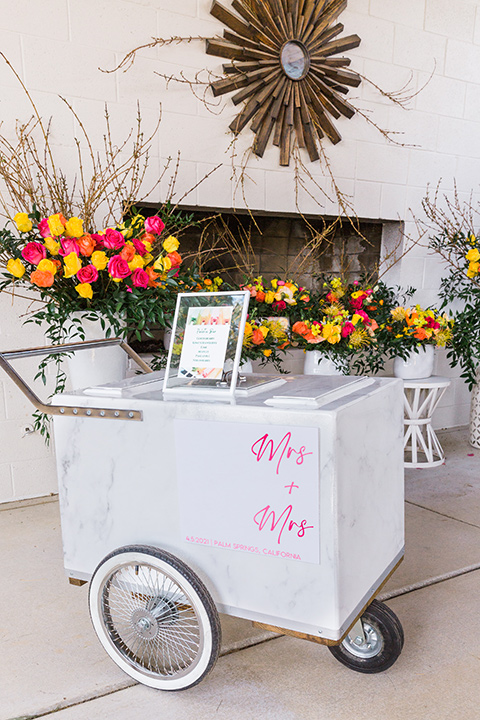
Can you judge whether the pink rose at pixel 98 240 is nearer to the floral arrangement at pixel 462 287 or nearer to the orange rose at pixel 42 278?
the orange rose at pixel 42 278

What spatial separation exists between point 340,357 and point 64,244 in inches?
54.9

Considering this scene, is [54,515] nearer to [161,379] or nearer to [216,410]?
[161,379]

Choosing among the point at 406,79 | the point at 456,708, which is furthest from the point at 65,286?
the point at 406,79

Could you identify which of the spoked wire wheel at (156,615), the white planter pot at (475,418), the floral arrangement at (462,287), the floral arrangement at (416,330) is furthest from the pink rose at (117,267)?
the white planter pot at (475,418)

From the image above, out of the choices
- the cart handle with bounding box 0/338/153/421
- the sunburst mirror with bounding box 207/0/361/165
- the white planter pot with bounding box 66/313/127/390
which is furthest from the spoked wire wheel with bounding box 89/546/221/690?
the sunburst mirror with bounding box 207/0/361/165

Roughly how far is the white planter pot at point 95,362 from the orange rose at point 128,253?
0.33 metres

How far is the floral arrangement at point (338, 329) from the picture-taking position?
8.41ft

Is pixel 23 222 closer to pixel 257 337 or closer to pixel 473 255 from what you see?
pixel 257 337

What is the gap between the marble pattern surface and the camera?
1.11 metres

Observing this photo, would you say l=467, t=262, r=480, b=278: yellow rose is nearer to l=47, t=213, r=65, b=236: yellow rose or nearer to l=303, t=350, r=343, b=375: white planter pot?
l=303, t=350, r=343, b=375: white planter pot

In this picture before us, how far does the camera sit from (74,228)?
70.2 inches

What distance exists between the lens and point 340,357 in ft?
8.78

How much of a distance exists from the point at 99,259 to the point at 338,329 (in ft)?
3.85

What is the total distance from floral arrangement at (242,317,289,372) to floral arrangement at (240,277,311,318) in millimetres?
100
